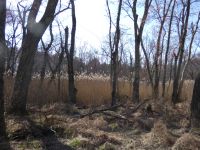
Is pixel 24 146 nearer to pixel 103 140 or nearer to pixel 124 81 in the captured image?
pixel 103 140

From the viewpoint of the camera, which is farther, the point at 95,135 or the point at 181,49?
the point at 181,49

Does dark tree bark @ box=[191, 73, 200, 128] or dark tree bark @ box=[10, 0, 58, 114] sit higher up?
dark tree bark @ box=[10, 0, 58, 114]

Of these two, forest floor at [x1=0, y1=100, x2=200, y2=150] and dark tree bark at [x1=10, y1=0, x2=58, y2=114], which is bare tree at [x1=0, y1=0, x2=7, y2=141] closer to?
forest floor at [x1=0, y1=100, x2=200, y2=150]

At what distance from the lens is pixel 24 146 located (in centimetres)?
734

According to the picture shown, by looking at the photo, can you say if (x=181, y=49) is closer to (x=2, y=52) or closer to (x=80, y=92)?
(x=80, y=92)

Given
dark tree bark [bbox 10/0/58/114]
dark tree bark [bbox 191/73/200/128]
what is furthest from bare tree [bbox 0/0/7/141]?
dark tree bark [bbox 191/73/200/128]

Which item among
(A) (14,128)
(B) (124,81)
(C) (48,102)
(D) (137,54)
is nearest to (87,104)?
(C) (48,102)

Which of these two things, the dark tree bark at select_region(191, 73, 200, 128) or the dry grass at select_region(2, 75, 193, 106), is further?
the dry grass at select_region(2, 75, 193, 106)

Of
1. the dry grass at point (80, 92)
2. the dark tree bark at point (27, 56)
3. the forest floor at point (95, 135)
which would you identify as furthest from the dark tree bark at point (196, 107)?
the dry grass at point (80, 92)

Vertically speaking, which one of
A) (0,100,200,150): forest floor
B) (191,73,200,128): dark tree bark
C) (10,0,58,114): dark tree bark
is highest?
(10,0,58,114): dark tree bark

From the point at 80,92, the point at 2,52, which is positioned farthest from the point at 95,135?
the point at 80,92

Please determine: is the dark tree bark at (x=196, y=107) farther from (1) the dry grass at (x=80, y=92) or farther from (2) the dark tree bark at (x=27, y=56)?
(1) the dry grass at (x=80, y=92)

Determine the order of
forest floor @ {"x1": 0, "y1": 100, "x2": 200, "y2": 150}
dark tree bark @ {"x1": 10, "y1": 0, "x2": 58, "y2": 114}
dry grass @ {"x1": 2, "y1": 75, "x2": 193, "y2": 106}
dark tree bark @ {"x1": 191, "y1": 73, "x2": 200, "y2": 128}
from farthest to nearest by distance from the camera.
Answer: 1. dry grass @ {"x1": 2, "y1": 75, "x2": 193, "y2": 106}
2. dark tree bark @ {"x1": 10, "y1": 0, "x2": 58, "y2": 114}
3. dark tree bark @ {"x1": 191, "y1": 73, "x2": 200, "y2": 128}
4. forest floor @ {"x1": 0, "y1": 100, "x2": 200, "y2": 150}

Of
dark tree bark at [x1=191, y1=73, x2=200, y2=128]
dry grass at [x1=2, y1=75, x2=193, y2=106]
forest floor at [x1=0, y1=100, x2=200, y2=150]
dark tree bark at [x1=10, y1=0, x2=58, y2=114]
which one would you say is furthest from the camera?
dry grass at [x1=2, y1=75, x2=193, y2=106]
